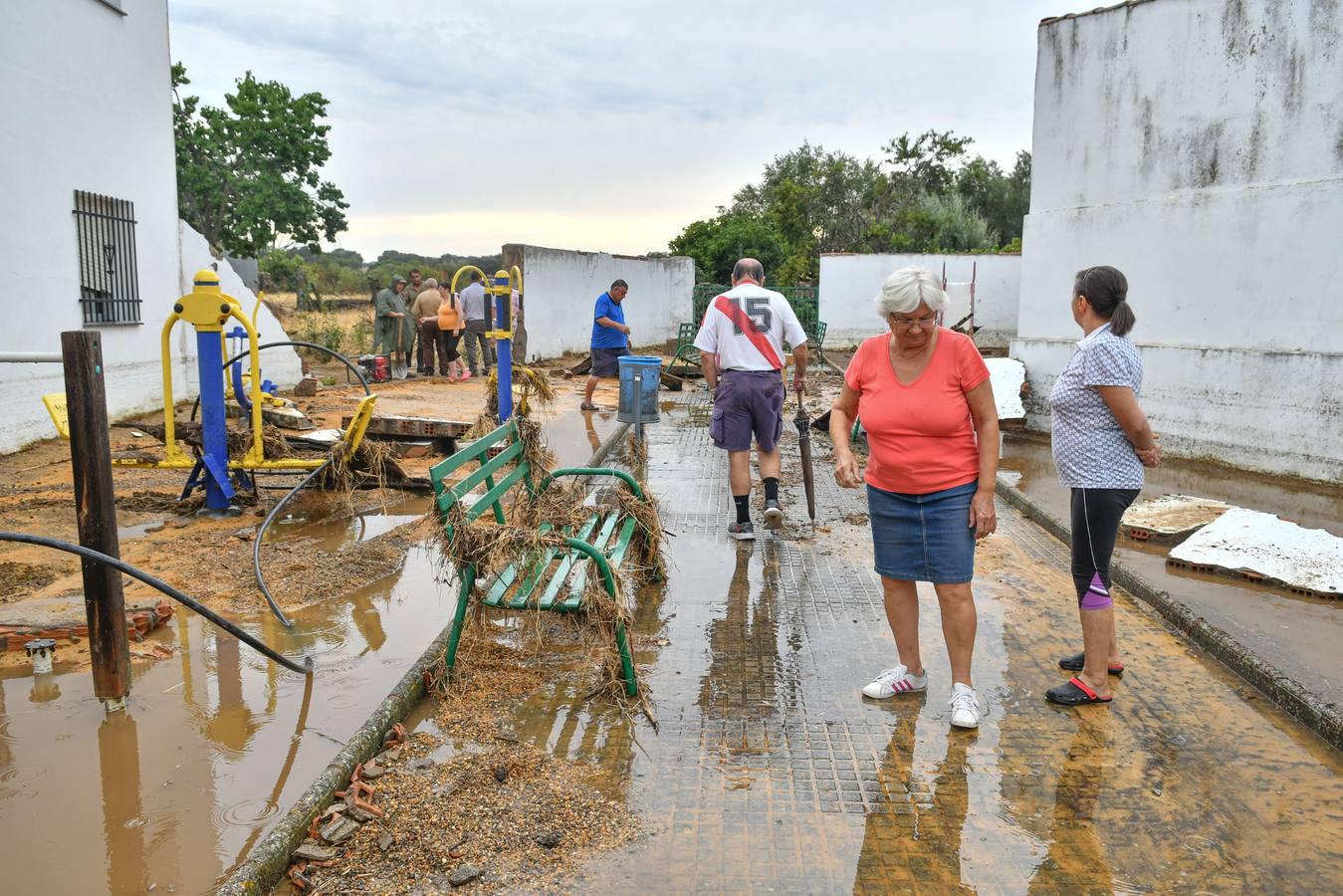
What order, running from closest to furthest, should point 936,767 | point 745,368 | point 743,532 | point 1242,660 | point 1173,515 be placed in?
1. point 936,767
2. point 1242,660
3. point 745,368
4. point 743,532
5. point 1173,515

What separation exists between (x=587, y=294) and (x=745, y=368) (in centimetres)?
1630

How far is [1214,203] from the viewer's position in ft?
32.5

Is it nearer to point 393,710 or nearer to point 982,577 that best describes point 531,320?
point 982,577

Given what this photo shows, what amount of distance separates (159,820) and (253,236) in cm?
3025

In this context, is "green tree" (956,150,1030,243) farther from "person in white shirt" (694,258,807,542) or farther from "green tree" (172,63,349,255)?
"person in white shirt" (694,258,807,542)

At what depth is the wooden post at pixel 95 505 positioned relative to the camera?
4.08 m

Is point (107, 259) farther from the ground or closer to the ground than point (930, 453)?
farther from the ground

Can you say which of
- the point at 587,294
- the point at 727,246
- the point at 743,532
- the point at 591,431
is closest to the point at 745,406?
the point at 743,532

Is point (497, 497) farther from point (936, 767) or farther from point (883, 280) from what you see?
point (883, 280)

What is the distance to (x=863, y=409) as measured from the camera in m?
3.99

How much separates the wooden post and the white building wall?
6382 mm

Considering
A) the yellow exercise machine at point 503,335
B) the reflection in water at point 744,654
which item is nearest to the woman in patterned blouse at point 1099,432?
the reflection in water at point 744,654

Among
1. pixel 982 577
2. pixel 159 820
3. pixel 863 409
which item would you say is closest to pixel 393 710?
pixel 159 820

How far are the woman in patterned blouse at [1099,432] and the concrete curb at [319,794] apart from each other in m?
2.68
